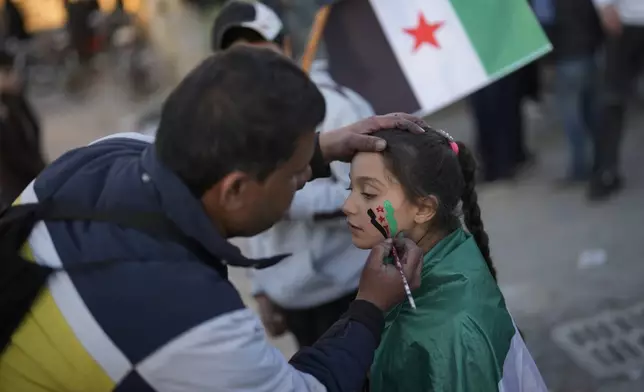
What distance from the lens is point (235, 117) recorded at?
129 cm

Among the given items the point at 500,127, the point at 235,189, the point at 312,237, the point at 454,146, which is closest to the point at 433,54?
the point at 312,237

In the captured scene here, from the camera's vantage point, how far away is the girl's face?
2.02 m

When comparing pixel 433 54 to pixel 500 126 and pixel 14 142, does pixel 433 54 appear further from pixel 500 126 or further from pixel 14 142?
pixel 14 142

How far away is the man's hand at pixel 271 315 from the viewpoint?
113 inches

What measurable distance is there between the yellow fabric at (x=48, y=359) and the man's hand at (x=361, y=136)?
0.95m

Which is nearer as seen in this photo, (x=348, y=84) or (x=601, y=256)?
(x=348, y=84)

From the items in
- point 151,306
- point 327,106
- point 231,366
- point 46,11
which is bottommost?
point 327,106

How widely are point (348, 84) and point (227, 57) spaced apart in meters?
2.09

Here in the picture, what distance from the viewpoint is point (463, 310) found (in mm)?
1871

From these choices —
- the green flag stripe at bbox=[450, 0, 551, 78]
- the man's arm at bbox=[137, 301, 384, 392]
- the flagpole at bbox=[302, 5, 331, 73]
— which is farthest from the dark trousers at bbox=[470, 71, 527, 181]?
the man's arm at bbox=[137, 301, 384, 392]

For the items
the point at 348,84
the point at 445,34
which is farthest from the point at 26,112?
the point at 445,34

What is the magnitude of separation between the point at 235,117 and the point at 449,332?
868 mm

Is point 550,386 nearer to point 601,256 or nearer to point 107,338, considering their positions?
point 601,256

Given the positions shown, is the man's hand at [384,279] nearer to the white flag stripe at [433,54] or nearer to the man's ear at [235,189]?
→ the man's ear at [235,189]
